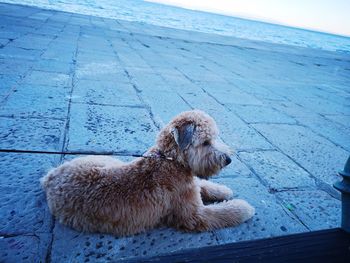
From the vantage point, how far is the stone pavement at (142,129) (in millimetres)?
2133

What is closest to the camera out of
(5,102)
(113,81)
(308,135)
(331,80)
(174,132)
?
(174,132)

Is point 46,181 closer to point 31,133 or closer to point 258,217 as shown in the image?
point 31,133

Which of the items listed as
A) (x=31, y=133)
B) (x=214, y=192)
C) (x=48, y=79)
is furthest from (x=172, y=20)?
(x=214, y=192)

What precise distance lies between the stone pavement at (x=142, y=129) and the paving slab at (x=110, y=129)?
16mm

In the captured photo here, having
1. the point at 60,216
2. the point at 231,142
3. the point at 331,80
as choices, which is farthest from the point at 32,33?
the point at 331,80

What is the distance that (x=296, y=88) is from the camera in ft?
26.9

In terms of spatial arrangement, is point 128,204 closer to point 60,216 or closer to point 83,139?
point 60,216

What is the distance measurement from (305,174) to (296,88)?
5.45m

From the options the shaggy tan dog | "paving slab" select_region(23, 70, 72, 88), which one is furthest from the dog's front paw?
"paving slab" select_region(23, 70, 72, 88)

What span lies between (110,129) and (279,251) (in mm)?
2717

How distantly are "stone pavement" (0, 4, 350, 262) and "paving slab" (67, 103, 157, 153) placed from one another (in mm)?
16

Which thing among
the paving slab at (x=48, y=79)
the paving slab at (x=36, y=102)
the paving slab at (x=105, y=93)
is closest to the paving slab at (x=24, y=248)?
the paving slab at (x=36, y=102)

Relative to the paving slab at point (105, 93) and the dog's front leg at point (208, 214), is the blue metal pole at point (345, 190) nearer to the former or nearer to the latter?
the dog's front leg at point (208, 214)

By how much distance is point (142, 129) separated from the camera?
3975mm
